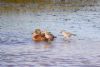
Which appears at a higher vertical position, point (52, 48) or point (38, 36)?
point (38, 36)

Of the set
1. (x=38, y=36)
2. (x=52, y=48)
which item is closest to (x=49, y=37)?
(x=38, y=36)

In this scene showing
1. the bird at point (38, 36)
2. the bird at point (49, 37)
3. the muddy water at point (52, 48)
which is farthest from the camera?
the bird at point (38, 36)

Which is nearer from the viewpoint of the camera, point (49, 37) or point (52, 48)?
point (52, 48)

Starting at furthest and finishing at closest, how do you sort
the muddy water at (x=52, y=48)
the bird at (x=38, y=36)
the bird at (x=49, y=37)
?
the bird at (x=38, y=36) < the bird at (x=49, y=37) < the muddy water at (x=52, y=48)

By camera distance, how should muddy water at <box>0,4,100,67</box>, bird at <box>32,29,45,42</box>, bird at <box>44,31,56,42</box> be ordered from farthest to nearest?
bird at <box>32,29,45,42</box> < bird at <box>44,31,56,42</box> < muddy water at <box>0,4,100,67</box>

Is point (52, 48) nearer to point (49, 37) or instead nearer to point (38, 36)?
point (49, 37)

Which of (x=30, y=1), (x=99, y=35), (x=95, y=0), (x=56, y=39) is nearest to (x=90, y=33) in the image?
(x=99, y=35)

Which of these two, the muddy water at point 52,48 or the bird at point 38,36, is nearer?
the muddy water at point 52,48

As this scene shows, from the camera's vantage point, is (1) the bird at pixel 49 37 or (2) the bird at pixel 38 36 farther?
(2) the bird at pixel 38 36

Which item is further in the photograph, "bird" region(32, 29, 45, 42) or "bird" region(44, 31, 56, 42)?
"bird" region(32, 29, 45, 42)

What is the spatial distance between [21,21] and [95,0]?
2540 cm

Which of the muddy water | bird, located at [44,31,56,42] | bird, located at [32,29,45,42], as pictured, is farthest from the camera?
bird, located at [32,29,45,42]

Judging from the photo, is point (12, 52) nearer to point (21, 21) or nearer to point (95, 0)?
point (21, 21)

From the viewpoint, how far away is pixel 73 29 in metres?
21.9
